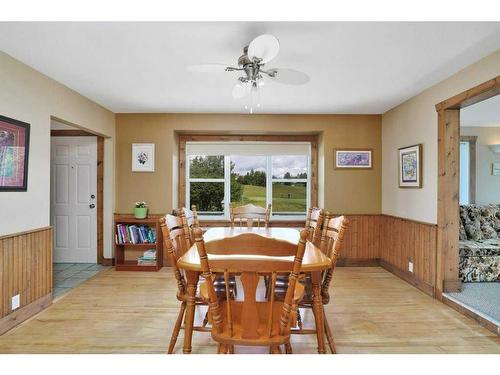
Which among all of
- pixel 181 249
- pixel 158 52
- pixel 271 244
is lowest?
pixel 181 249

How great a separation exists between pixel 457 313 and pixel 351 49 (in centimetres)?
256

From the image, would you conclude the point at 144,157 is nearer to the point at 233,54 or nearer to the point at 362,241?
the point at 233,54

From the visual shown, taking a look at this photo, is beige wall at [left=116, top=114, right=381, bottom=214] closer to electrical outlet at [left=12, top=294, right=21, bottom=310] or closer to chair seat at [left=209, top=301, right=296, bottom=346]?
electrical outlet at [left=12, top=294, right=21, bottom=310]

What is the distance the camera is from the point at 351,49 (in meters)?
2.45

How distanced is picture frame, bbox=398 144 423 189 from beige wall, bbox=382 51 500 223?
0.06 metres

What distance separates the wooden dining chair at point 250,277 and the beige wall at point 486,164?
5665 mm

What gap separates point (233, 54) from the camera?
253 cm

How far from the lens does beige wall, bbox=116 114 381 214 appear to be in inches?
183

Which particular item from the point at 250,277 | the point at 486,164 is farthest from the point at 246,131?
the point at 486,164

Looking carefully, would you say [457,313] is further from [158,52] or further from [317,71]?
[158,52]

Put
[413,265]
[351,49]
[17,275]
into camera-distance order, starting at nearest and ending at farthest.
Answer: [351,49] < [17,275] < [413,265]

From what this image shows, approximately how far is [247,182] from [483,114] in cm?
374

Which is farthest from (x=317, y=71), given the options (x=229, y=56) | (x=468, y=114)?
(x=468, y=114)

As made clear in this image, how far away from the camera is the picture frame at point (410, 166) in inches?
145
